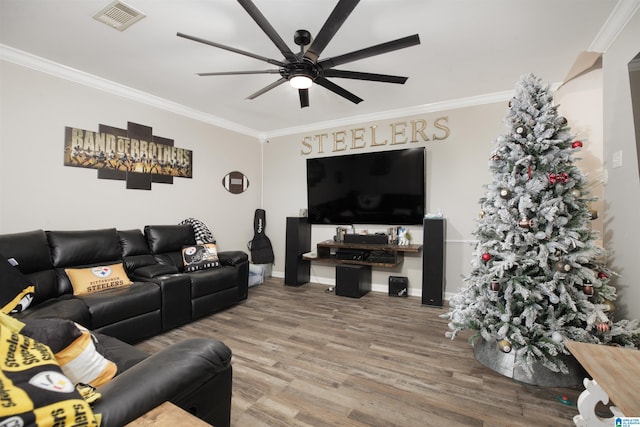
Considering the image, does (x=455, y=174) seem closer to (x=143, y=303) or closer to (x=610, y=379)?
(x=610, y=379)

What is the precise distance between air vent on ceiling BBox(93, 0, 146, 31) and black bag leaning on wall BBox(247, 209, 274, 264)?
3381 millimetres

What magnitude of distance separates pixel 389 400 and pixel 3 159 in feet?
12.7

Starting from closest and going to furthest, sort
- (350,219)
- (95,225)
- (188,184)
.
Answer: (95,225) < (188,184) < (350,219)

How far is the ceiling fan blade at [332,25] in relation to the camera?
1.62 metres

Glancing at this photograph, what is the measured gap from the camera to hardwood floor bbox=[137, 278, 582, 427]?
176cm

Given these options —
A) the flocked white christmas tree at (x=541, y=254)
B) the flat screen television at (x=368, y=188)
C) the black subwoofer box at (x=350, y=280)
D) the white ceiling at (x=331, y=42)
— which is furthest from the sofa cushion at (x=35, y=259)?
the flocked white christmas tree at (x=541, y=254)

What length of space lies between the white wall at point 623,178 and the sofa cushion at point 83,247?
4.44m

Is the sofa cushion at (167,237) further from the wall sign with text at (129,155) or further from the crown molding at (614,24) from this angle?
the crown molding at (614,24)

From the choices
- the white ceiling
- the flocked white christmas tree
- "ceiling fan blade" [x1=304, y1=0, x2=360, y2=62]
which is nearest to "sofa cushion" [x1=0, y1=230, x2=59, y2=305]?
the white ceiling

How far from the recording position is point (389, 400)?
191 centimetres

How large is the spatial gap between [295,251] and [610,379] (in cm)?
388

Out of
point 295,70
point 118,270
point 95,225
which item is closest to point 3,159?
point 95,225

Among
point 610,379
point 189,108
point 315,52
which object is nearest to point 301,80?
point 315,52

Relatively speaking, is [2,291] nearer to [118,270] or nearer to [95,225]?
[118,270]
